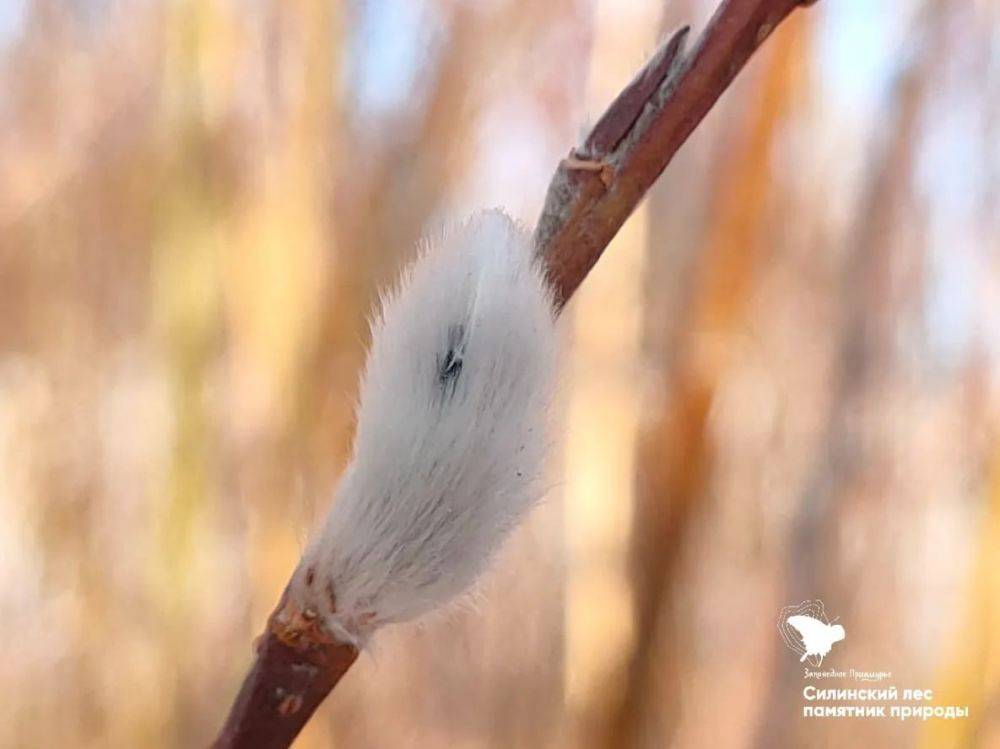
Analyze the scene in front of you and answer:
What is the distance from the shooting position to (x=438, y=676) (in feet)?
1.91

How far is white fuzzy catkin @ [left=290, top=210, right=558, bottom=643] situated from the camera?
25 centimetres

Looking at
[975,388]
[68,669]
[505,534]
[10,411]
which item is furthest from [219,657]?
[975,388]

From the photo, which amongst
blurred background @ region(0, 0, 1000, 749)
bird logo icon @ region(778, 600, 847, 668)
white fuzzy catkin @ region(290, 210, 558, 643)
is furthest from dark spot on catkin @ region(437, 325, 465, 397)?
bird logo icon @ region(778, 600, 847, 668)

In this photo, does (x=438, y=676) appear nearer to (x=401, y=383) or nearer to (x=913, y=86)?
(x=401, y=383)

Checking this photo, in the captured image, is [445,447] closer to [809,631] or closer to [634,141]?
[634,141]

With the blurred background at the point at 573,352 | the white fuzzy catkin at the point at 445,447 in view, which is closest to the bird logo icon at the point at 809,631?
the blurred background at the point at 573,352

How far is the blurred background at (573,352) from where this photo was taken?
0.55 m

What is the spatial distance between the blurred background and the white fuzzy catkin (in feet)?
0.99

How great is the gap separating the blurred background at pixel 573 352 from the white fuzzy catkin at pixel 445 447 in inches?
11.9

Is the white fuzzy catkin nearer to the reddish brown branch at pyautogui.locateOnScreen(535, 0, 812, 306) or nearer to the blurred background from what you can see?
the reddish brown branch at pyautogui.locateOnScreen(535, 0, 812, 306)

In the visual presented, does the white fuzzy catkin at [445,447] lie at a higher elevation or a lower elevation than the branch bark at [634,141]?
lower

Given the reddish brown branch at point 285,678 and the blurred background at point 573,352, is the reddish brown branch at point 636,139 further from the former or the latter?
the blurred background at point 573,352

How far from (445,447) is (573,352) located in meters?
0.30

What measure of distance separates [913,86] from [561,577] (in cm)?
44
